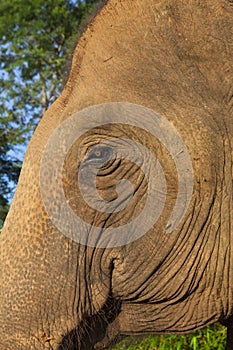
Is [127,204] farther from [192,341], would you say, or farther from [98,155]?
[192,341]

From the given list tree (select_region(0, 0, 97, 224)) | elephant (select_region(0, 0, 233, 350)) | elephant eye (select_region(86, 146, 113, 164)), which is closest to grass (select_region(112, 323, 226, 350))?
elephant (select_region(0, 0, 233, 350))

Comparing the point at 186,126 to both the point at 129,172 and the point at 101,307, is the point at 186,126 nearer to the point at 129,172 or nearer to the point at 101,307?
the point at 129,172

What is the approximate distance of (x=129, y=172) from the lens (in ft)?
9.34

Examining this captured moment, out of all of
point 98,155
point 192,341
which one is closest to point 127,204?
point 98,155

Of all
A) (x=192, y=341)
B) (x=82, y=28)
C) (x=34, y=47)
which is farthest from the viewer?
(x=34, y=47)

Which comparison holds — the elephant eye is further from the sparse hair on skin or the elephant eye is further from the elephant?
the sparse hair on skin

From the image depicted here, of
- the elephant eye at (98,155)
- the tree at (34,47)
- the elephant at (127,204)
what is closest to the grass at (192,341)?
the elephant at (127,204)

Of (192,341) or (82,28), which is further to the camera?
(192,341)

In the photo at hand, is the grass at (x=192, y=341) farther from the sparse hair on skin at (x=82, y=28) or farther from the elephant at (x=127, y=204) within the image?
the sparse hair on skin at (x=82, y=28)

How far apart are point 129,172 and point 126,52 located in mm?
548

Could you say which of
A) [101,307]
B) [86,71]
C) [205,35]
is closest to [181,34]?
[205,35]

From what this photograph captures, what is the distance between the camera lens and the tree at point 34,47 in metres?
17.2

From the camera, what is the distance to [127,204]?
284 cm

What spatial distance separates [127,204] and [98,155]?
0.24 meters
